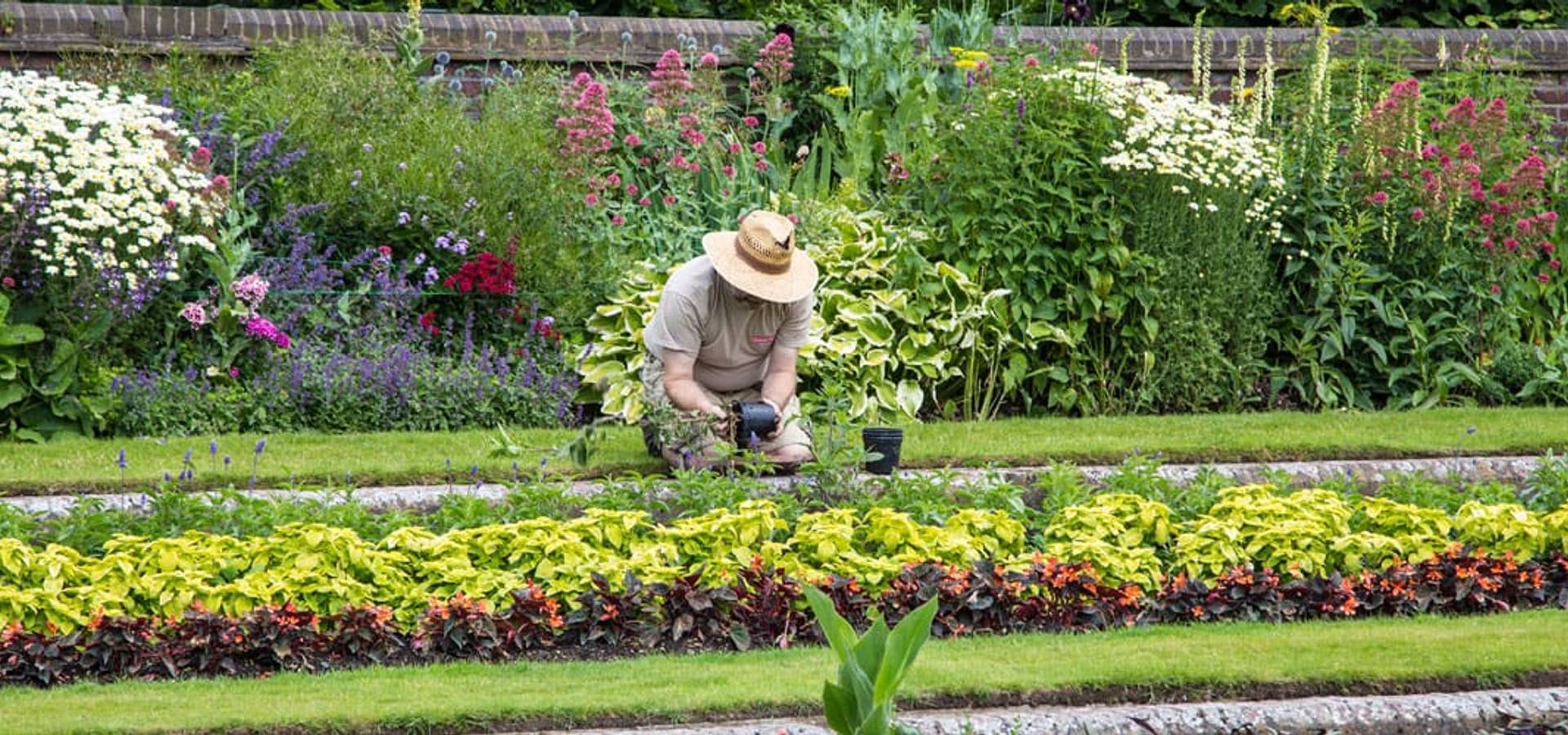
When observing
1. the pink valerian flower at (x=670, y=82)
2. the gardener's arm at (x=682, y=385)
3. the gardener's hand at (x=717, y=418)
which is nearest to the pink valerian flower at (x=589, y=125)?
the pink valerian flower at (x=670, y=82)

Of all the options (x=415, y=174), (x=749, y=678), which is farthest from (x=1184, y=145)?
(x=749, y=678)

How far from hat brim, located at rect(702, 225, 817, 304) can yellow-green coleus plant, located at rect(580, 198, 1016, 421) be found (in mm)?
1400

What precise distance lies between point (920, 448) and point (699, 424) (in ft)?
4.13

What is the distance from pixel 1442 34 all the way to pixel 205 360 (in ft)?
24.3

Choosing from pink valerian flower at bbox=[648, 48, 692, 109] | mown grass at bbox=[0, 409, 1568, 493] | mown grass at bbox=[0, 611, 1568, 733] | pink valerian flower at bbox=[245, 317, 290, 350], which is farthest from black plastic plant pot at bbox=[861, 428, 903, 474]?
pink valerian flower at bbox=[648, 48, 692, 109]

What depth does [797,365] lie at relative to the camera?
9289 mm

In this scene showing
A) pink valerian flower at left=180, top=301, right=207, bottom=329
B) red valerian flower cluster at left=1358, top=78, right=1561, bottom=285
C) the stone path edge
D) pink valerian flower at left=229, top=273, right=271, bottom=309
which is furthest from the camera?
red valerian flower cluster at left=1358, top=78, right=1561, bottom=285

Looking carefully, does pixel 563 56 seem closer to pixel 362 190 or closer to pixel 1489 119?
pixel 362 190

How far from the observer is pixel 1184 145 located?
32.1 ft

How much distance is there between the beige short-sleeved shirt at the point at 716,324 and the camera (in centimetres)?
771

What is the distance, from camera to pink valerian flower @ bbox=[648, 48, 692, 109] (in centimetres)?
1065

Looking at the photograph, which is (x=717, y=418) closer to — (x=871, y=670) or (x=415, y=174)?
(x=415, y=174)

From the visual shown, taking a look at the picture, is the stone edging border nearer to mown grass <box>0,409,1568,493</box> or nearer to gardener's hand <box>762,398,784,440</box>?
gardener's hand <box>762,398,784,440</box>

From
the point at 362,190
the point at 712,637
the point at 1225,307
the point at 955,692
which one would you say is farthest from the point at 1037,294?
the point at 955,692
